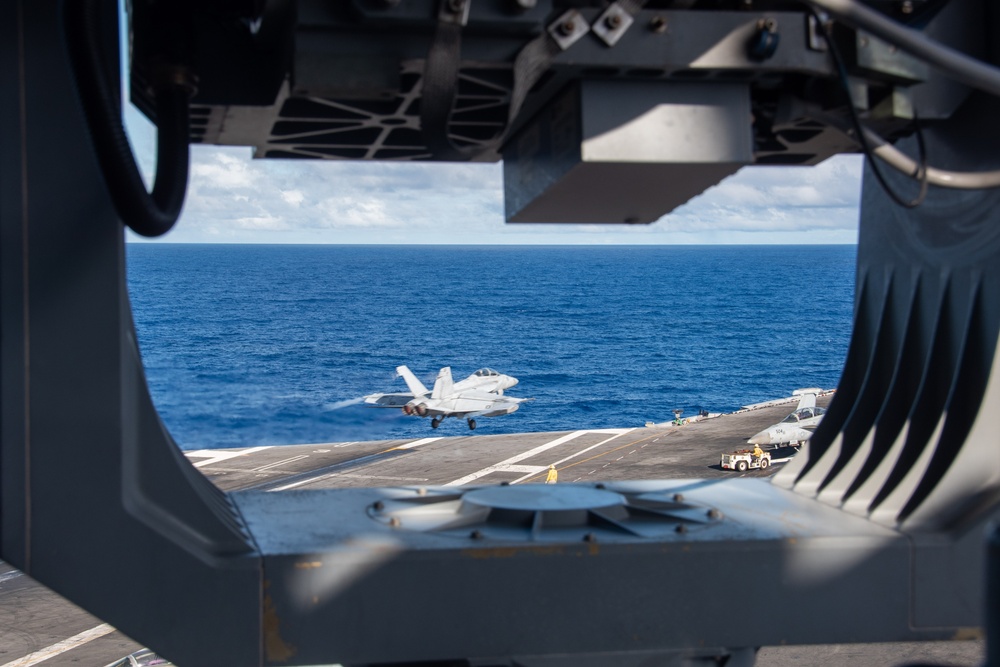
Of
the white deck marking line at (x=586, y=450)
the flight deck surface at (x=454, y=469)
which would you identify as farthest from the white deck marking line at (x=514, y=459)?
the white deck marking line at (x=586, y=450)

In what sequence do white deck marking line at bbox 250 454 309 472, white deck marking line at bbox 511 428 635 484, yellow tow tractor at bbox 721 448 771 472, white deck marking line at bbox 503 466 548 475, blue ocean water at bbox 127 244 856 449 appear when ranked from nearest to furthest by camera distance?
white deck marking line at bbox 511 428 635 484 → yellow tow tractor at bbox 721 448 771 472 → white deck marking line at bbox 503 466 548 475 → white deck marking line at bbox 250 454 309 472 → blue ocean water at bbox 127 244 856 449

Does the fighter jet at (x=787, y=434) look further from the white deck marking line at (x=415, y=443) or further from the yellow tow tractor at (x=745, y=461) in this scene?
the white deck marking line at (x=415, y=443)

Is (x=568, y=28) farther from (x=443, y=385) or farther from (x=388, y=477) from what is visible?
(x=443, y=385)

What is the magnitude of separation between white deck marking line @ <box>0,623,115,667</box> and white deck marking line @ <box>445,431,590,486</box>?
14.1 m

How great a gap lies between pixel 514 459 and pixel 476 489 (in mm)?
38532

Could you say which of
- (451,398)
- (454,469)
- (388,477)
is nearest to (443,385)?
(451,398)

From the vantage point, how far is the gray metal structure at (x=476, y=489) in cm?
375

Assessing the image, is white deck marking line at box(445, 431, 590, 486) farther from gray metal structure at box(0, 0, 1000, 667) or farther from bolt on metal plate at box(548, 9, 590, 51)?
bolt on metal plate at box(548, 9, 590, 51)

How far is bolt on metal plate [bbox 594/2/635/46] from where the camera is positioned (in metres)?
3.99

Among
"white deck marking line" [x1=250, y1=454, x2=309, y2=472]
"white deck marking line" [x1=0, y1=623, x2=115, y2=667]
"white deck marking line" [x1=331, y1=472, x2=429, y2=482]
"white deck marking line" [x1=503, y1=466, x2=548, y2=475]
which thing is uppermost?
"white deck marking line" [x1=250, y1=454, x2=309, y2=472]

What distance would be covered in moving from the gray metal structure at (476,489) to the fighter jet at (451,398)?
4817cm

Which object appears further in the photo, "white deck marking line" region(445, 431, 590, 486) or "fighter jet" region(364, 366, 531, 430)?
"fighter jet" region(364, 366, 531, 430)

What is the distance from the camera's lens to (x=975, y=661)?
25.1 m

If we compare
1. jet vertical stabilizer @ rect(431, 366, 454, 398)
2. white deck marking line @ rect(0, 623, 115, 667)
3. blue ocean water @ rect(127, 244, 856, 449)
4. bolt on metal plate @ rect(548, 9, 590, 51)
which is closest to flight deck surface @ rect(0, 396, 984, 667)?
white deck marking line @ rect(0, 623, 115, 667)
